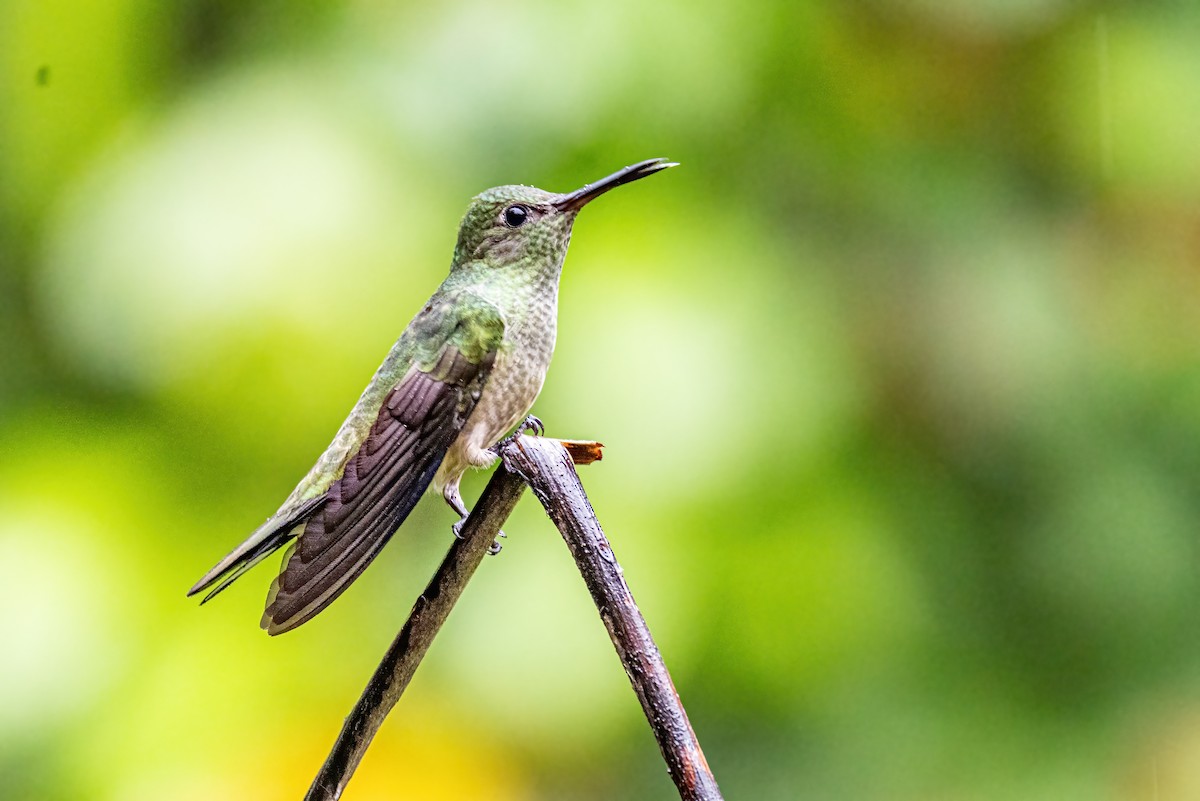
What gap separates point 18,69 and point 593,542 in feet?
5.71

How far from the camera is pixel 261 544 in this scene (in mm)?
1021

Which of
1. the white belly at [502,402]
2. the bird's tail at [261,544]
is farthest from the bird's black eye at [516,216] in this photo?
the bird's tail at [261,544]

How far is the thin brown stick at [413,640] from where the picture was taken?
73cm

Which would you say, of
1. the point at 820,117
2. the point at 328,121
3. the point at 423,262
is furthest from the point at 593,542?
the point at 820,117

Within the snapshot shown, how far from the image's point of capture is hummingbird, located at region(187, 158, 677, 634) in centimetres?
98

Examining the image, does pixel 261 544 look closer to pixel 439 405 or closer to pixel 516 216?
pixel 439 405

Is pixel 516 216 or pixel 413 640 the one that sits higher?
pixel 516 216

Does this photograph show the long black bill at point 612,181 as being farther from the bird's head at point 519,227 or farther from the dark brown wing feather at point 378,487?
the dark brown wing feather at point 378,487

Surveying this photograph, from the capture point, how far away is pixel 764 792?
77.4 inches

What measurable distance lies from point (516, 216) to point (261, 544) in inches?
19.1

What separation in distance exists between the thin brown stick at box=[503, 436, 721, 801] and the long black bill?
1.14 ft

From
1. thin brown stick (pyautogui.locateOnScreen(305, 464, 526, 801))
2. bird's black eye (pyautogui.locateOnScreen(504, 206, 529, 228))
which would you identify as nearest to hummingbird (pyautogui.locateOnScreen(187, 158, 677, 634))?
bird's black eye (pyautogui.locateOnScreen(504, 206, 529, 228))

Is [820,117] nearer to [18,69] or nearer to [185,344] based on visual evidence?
[185,344]

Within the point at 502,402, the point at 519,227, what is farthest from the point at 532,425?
the point at 519,227
